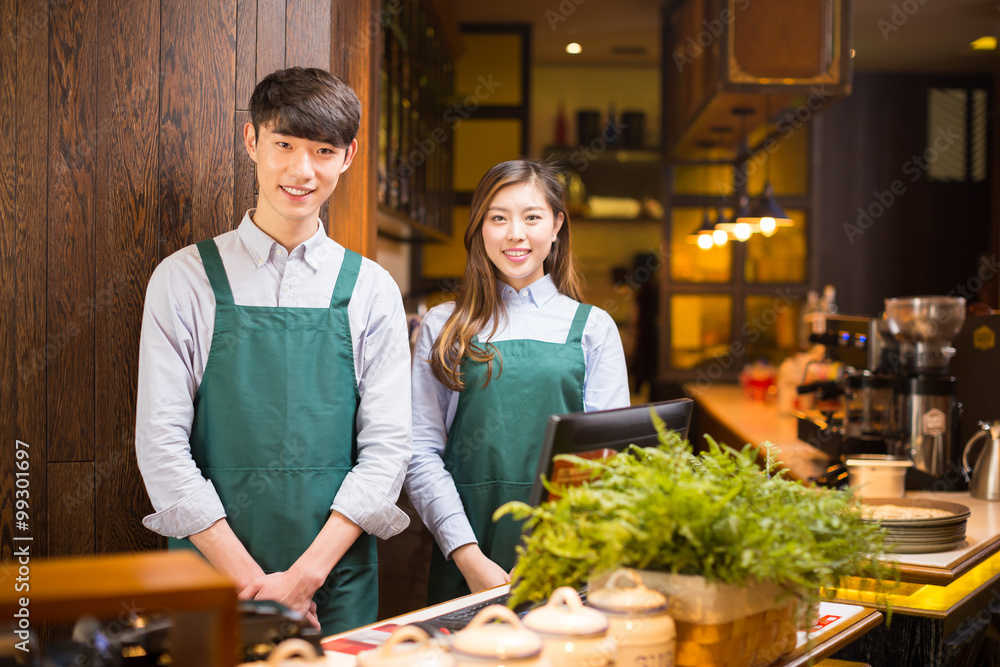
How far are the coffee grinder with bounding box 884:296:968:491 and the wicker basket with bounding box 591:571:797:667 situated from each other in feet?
5.89

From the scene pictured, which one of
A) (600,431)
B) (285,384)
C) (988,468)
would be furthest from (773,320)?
(600,431)

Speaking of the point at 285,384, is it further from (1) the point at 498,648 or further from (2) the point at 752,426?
(2) the point at 752,426

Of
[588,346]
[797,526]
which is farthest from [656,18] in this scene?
[797,526]

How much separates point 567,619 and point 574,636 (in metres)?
0.02

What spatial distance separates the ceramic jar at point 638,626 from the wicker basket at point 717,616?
0.14ft

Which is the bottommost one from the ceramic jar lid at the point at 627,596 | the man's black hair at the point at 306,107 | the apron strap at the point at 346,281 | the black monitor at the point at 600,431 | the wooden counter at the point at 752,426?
the wooden counter at the point at 752,426

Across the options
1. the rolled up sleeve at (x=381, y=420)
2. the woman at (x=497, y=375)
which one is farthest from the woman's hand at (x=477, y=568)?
the rolled up sleeve at (x=381, y=420)

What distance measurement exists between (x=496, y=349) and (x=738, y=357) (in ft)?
15.8

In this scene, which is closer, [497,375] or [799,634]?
[799,634]

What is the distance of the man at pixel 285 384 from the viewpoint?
1549 mm

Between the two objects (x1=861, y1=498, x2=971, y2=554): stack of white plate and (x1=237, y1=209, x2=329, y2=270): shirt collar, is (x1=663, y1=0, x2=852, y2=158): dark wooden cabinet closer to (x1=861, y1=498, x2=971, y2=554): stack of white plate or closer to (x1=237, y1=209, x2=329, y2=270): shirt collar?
(x1=861, y1=498, x2=971, y2=554): stack of white plate

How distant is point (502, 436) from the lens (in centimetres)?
182

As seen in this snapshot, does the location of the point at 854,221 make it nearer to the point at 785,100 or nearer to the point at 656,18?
the point at 656,18

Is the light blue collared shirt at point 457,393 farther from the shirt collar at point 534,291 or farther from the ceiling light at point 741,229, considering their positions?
the ceiling light at point 741,229
